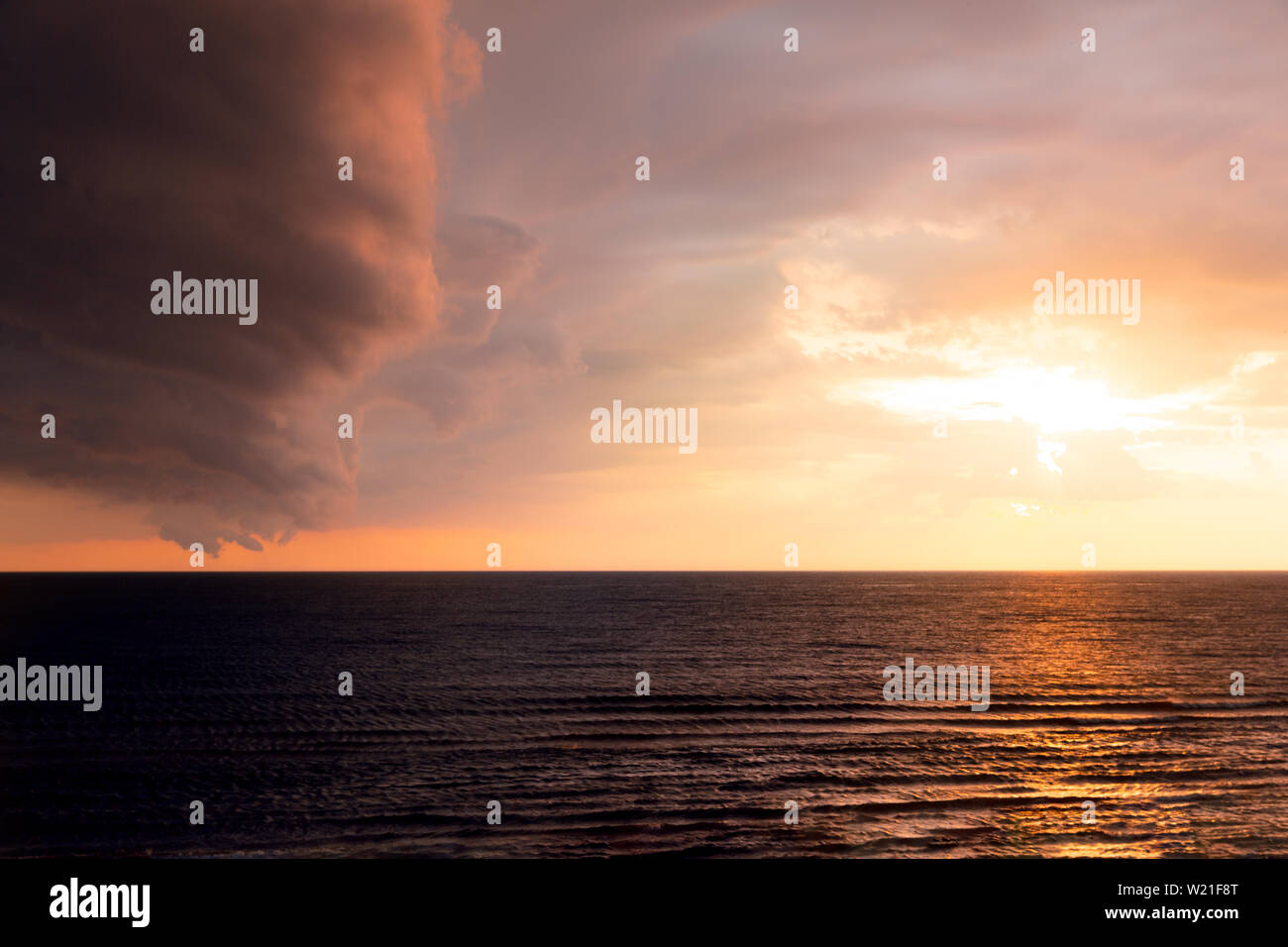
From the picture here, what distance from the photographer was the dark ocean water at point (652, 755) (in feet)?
83.1

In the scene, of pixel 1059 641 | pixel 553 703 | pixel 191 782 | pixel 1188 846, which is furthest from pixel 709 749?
Result: pixel 1059 641

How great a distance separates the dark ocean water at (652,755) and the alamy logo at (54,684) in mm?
1589

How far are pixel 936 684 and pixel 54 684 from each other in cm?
6793

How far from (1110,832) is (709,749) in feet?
55.4

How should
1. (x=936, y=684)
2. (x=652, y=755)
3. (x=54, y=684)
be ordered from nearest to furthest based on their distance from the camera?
(x=652, y=755) < (x=936, y=684) < (x=54, y=684)
